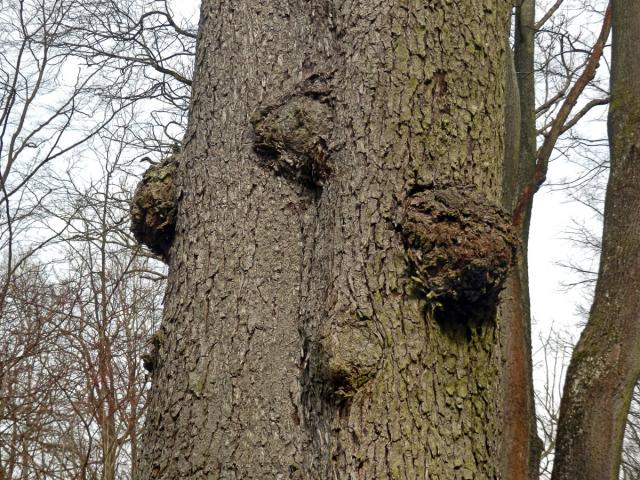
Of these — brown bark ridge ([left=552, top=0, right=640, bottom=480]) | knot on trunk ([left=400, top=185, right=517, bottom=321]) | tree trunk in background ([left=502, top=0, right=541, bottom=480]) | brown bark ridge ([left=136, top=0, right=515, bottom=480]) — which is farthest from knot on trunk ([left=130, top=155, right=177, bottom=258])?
brown bark ridge ([left=552, top=0, right=640, bottom=480])

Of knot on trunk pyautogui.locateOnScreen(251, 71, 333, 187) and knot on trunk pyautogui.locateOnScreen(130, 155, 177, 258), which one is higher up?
knot on trunk pyautogui.locateOnScreen(251, 71, 333, 187)

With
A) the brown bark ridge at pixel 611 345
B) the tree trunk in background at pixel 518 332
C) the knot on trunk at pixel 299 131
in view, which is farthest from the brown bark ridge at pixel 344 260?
the brown bark ridge at pixel 611 345

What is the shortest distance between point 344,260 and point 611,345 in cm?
324

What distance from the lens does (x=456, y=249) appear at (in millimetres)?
1488

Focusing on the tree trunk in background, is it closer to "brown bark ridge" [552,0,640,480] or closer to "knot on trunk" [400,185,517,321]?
"brown bark ridge" [552,0,640,480]

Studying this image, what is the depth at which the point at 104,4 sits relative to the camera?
7348mm

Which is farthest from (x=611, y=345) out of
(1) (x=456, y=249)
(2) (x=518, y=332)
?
(1) (x=456, y=249)

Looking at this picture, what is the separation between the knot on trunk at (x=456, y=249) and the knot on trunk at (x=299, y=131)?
0.28m

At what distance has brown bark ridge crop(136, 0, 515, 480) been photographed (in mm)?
1362

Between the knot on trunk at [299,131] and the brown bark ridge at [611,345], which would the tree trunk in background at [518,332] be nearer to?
the brown bark ridge at [611,345]

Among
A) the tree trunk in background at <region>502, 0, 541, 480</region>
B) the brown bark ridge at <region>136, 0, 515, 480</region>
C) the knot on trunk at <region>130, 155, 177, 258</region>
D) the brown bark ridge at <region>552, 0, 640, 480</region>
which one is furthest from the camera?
the tree trunk in background at <region>502, 0, 541, 480</region>

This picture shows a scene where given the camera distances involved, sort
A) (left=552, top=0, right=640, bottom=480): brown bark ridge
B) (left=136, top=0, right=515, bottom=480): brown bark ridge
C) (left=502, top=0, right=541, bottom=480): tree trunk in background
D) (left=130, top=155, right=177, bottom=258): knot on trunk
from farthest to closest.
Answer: (left=502, top=0, right=541, bottom=480): tree trunk in background → (left=552, top=0, right=640, bottom=480): brown bark ridge → (left=130, top=155, right=177, bottom=258): knot on trunk → (left=136, top=0, right=515, bottom=480): brown bark ridge

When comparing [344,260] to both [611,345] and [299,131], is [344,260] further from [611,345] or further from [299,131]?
[611,345]

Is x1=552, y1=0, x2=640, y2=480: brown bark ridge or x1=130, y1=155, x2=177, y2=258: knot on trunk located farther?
x1=552, y1=0, x2=640, y2=480: brown bark ridge
